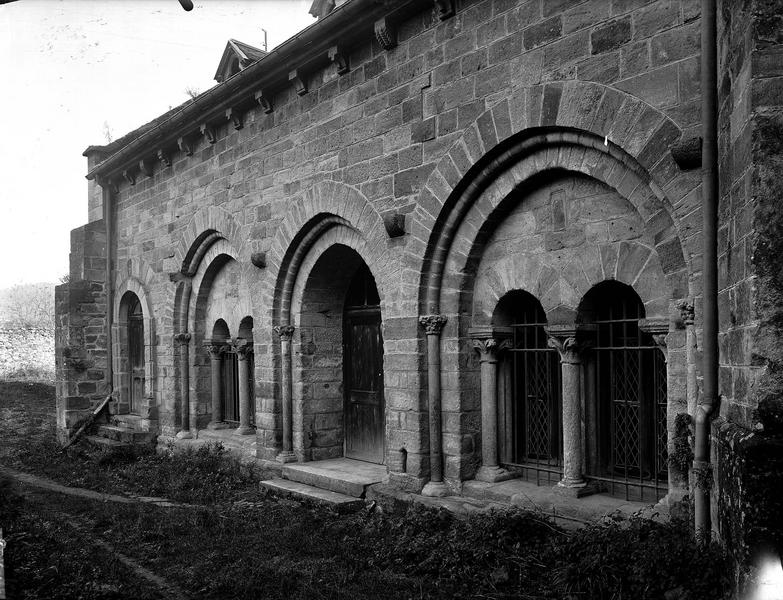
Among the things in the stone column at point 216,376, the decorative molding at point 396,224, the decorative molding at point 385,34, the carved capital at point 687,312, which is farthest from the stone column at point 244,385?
the carved capital at point 687,312

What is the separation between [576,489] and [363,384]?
375 centimetres

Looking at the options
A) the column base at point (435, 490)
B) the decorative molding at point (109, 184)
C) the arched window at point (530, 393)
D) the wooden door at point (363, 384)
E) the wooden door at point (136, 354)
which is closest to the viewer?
the arched window at point (530, 393)

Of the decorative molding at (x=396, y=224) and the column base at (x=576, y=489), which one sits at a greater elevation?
the decorative molding at (x=396, y=224)

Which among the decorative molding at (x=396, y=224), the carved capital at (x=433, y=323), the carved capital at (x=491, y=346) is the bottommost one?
the carved capital at (x=491, y=346)

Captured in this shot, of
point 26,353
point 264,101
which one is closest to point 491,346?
point 264,101

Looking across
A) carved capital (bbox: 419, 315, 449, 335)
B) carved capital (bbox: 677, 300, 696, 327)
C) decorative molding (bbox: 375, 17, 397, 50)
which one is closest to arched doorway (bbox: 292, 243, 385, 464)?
carved capital (bbox: 419, 315, 449, 335)

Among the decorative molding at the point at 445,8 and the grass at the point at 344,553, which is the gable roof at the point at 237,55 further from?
the grass at the point at 344,553

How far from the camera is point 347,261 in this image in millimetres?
A: 8750

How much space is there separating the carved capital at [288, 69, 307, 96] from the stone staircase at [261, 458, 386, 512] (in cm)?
457

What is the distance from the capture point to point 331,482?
7.78 metres

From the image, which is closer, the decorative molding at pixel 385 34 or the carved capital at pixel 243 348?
the decorative molding at pixel 385 34

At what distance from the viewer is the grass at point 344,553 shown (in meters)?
4.34

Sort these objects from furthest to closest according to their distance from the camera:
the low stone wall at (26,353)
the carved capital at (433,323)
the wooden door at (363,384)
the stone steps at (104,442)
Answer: the low stone wall at (26,353), the stone steps at (104,442), the wooden door at (363,384), the carved capital at (433,323)

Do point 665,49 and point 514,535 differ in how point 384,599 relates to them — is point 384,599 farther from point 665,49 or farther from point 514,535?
point 665,49
